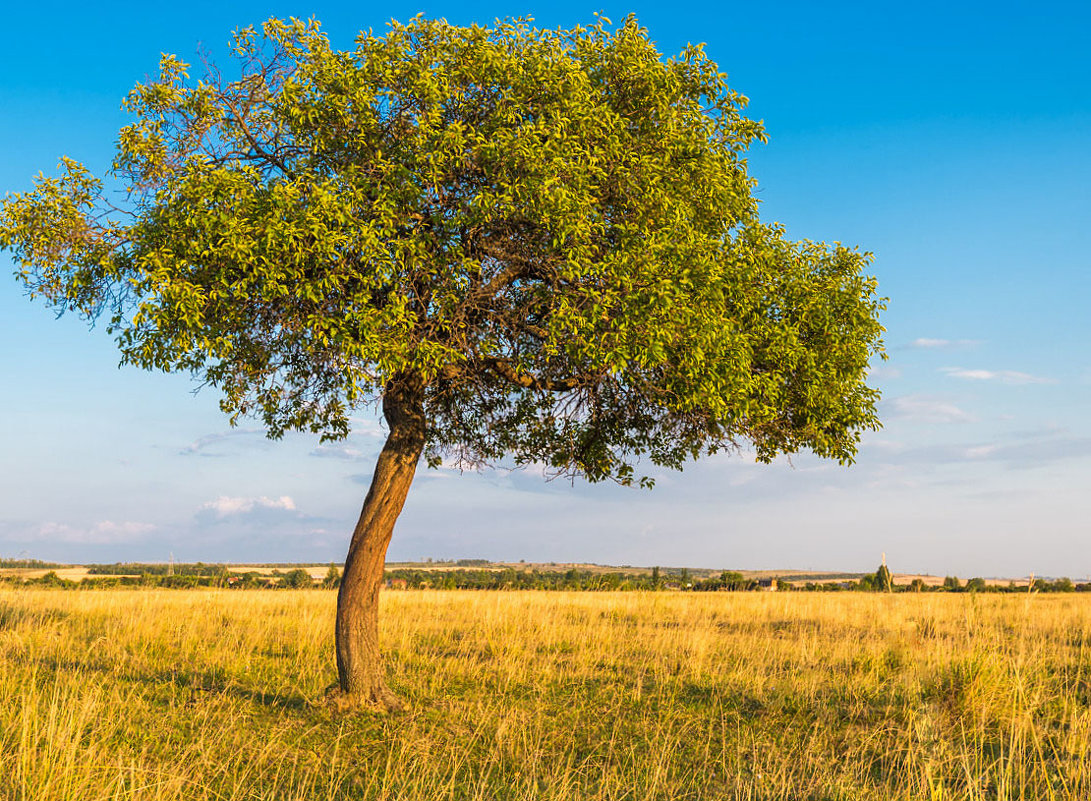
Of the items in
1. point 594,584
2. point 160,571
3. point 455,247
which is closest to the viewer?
point 455,247

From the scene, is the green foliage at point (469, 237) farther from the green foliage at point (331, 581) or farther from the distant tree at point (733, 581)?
the distant tree at point (733, 581)

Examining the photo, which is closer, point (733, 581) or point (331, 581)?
point (331, 581)

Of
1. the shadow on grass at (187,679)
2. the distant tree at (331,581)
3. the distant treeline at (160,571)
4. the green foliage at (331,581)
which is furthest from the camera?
the distant treeline at (160,571)

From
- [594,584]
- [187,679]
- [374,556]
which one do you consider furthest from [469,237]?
[594,584]

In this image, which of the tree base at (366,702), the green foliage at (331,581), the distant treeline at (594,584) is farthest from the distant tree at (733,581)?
the tree base at (366,702)

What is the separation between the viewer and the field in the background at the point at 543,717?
786cm

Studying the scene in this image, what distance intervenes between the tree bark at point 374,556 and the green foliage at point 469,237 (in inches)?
28.9

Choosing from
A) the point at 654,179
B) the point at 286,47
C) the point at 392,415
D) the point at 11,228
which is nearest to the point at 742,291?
the point at 654,179

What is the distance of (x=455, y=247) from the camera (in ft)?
33.5

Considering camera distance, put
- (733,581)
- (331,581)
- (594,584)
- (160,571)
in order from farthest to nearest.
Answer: (160,571) → (733,581) → (594,584) → (331,581)

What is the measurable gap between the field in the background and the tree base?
28cm

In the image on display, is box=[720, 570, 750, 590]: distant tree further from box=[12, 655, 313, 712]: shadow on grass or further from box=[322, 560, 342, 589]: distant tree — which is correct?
box=[12, 655, 313, 712]: shadow on grass

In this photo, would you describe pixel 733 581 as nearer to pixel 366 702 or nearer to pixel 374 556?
pixel 374 556

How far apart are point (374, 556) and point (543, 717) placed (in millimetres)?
3302
